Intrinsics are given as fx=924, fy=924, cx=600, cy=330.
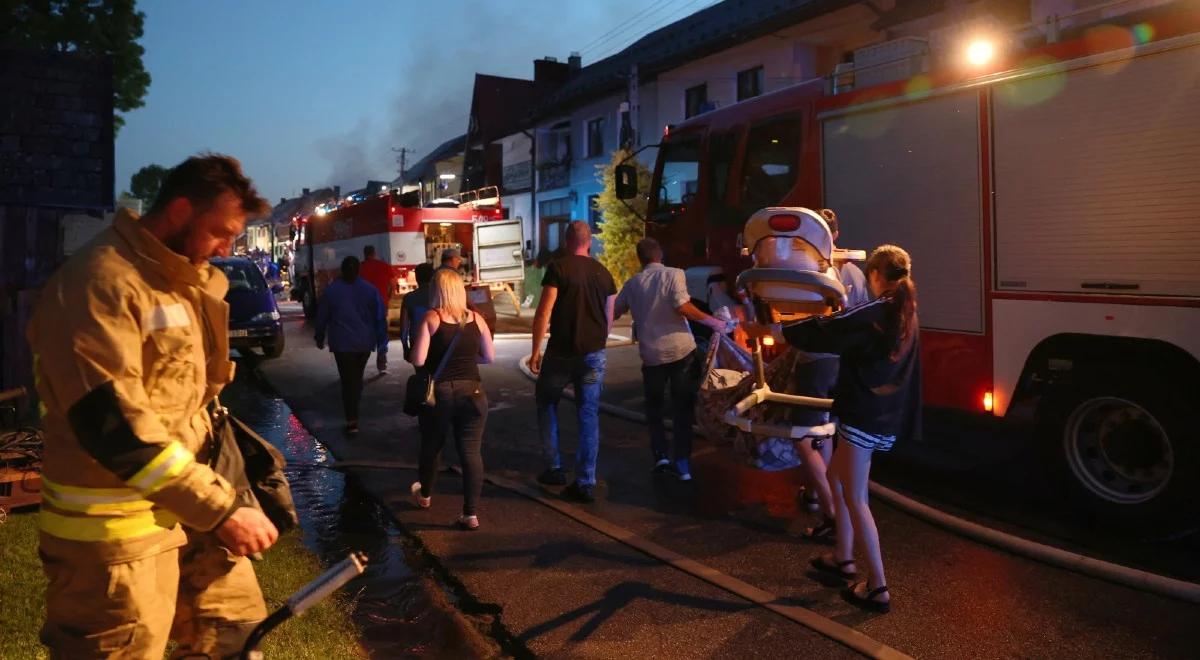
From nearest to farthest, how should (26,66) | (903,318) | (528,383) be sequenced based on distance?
(903,318), (26,66), (528,383)

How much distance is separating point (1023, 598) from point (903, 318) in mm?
1574

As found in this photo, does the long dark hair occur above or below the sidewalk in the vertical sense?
above

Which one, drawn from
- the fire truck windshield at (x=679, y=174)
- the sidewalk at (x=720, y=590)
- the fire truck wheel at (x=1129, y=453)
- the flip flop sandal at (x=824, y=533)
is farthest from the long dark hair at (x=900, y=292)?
the fire truck windshield at (x=679, y=174)

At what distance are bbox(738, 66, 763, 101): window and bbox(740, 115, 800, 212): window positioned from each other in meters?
15.3

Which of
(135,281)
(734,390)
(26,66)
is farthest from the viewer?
(26,66)

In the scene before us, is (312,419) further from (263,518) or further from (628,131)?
(628,131)

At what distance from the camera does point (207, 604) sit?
104 inches

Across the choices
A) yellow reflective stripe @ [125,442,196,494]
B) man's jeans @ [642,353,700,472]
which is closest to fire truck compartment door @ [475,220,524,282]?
man's jeans @ [642,353,700,472]

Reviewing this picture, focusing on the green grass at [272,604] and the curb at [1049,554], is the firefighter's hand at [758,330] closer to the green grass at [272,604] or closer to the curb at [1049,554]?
the curb at [1049,554]

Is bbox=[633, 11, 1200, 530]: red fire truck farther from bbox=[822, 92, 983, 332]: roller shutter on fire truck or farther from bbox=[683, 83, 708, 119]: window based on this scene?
bbox=[683, 83, 708, 119]: window

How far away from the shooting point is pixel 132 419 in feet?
7.17

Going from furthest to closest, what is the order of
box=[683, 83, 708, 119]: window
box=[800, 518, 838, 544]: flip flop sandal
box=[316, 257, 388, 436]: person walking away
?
box=[683, 83, 708, 119]: window → box=[316, 257, 388, 436]: person walking away → box=[800, 518, 838, 544]: flip flop sandal

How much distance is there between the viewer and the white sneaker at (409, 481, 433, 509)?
6.28 m

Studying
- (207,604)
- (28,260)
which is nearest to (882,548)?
(207,604)
